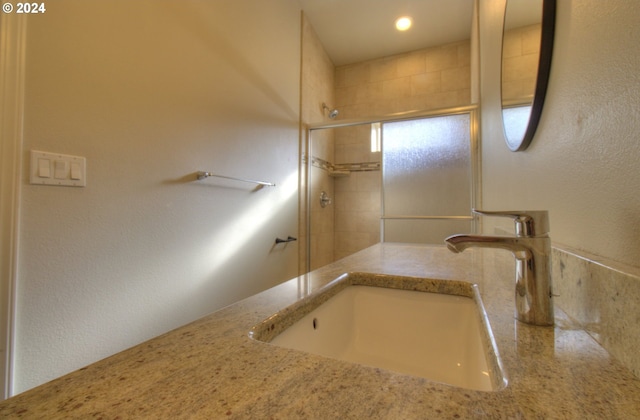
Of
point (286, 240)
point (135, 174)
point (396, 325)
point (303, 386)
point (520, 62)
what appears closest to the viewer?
point (303, 386)

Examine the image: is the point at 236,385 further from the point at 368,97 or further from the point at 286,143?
the point at 368,97

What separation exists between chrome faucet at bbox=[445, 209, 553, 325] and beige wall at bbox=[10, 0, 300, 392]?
1187mm

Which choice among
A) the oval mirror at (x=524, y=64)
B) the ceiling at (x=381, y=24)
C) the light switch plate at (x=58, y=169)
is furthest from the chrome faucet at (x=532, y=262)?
the ceiling at (x=381, y=24)

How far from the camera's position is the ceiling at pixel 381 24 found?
2357 mm

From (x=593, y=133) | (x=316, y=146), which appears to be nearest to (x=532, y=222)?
(x=593, y=133)

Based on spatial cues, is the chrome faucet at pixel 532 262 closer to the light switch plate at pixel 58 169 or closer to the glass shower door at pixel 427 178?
the light switch plate at pixel 58 169

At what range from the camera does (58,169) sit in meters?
0.89

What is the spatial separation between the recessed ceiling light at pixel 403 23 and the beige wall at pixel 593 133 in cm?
230

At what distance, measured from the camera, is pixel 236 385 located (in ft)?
1.02

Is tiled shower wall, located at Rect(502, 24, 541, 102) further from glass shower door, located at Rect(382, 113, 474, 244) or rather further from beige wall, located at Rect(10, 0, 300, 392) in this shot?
beige wall, located at Rect(10, 0, 300, 392)

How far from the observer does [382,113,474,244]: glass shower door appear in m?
2.20

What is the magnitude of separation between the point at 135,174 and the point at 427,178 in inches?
79.8

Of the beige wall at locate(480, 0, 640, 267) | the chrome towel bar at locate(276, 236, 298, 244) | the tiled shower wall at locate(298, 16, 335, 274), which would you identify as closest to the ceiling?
the tiled shower wall at locate(298, 16, 335, 274)

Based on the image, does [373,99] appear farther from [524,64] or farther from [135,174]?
[135,174]
